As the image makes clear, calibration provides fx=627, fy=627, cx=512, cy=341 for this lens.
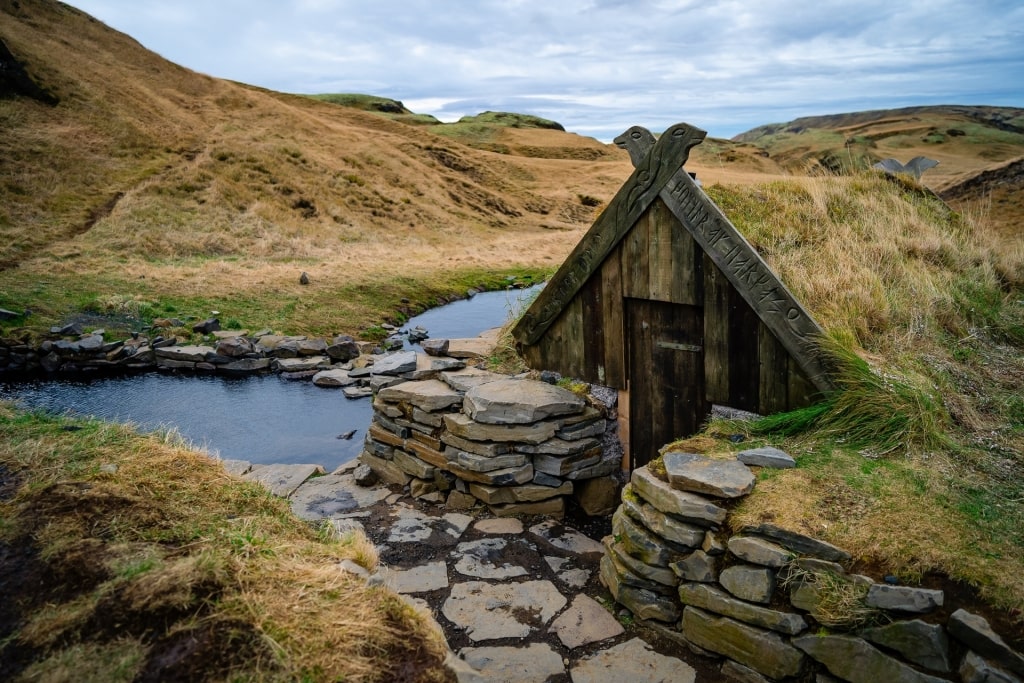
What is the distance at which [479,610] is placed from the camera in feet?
17.4

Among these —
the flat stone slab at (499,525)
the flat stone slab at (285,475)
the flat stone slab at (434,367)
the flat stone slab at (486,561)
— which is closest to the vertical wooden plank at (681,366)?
the flat stone slab at (499,525)

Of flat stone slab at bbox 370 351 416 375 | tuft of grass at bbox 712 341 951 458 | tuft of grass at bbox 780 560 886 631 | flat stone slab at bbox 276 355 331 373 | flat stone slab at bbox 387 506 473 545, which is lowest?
flat stone slab at bbox 387 506 473 545

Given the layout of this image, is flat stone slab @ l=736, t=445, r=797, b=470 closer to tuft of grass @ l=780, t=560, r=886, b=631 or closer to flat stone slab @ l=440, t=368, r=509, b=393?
tuft of grass @ l=780, t=560, r=886, b=631

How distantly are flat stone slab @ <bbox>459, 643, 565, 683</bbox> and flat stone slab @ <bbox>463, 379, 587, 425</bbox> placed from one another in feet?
8.01

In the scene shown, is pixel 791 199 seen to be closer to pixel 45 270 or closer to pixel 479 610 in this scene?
pixel 479 610

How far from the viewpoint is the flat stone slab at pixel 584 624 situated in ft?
16.2

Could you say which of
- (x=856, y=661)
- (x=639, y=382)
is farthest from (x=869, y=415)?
(x=639, y=382)

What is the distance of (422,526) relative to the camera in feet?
22.2

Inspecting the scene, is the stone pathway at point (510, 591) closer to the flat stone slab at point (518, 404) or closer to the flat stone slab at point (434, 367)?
the flat stone slab at point (518, 404)

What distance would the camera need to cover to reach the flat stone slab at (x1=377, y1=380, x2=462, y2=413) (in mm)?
7336

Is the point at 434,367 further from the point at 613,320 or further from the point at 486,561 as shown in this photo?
the point at 486,561

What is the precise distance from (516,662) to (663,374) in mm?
3415

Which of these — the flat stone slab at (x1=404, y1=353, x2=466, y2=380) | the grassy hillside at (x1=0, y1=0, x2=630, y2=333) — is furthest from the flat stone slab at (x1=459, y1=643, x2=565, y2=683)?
the grassy hillside at (x1=0, y1=0, x2=630, y2=333)

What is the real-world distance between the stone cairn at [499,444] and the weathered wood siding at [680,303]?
717 millimetres
